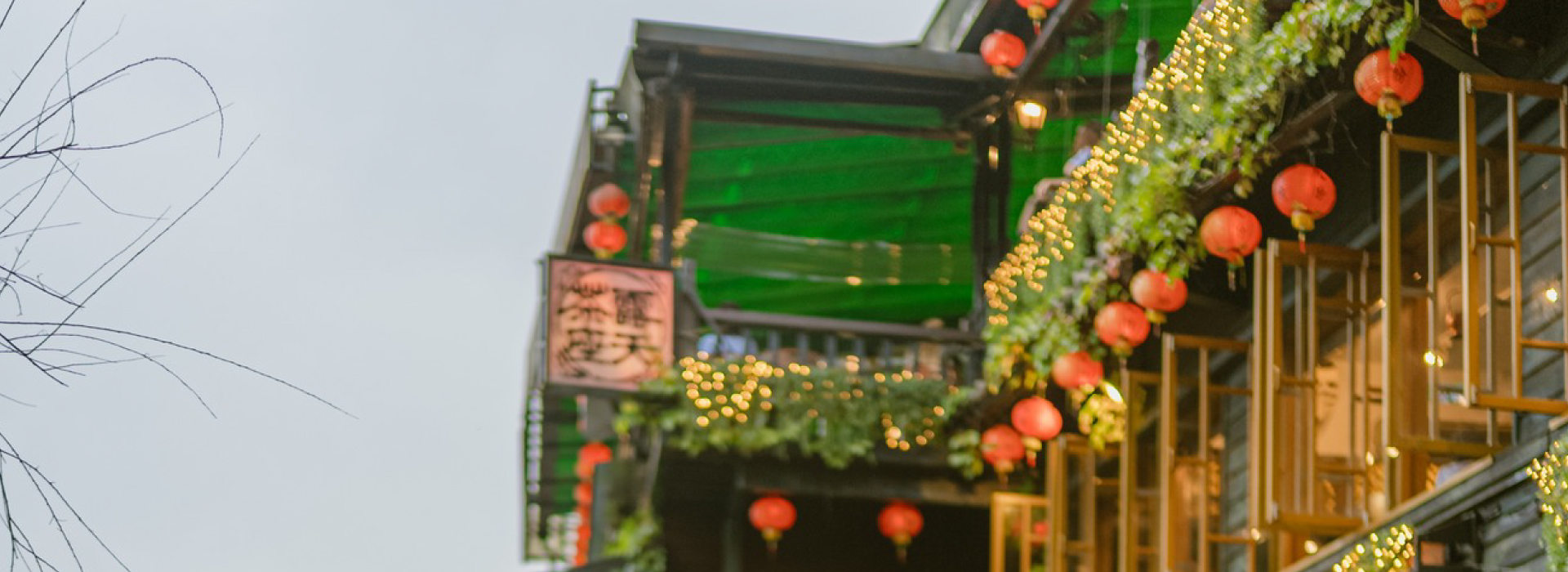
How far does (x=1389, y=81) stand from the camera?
8.90m

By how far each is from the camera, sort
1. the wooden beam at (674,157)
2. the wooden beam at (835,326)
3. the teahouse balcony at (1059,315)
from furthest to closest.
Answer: the wooden beam at (835,326), the wooden beam at (674,157), the teahouse balcony at (1059,315)

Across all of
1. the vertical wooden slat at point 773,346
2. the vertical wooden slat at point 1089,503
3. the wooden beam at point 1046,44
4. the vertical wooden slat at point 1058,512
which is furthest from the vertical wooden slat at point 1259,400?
the vertical wooden slat at point 773,346

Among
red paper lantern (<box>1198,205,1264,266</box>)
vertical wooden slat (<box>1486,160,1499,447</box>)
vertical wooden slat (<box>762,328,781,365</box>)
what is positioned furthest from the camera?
vertical wooden slat (<box>762,328,781,365</box>)

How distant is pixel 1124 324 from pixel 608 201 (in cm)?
603

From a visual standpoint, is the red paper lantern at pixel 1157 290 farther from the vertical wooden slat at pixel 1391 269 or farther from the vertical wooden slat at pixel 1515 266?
the vertical wooden slat at pixel 1515 266

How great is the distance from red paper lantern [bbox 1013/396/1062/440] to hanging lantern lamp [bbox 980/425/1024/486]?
25.8 inches

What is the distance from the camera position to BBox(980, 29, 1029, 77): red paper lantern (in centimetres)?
1555

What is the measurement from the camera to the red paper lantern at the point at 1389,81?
8891 mm

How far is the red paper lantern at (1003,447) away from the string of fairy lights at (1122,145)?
4.03 feet

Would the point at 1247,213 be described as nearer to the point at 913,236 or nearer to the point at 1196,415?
the point at 1196,415

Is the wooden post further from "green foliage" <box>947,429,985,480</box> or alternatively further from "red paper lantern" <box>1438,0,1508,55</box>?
"red paper lantern" <box>1438,0,1508,55</box>

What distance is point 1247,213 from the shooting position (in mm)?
10547

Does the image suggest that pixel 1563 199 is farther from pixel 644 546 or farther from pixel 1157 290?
pixel 644 546

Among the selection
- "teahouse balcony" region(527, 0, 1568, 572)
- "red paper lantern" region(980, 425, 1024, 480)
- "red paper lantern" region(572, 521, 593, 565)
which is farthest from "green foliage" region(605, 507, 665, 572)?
"red paper lantern" region(572, 521, 593, 565)
